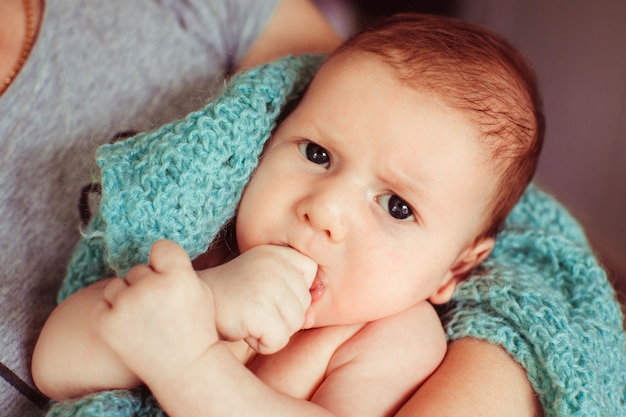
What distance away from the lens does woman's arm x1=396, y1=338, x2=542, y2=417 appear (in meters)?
0.84

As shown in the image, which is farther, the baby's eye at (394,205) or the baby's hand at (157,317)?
the baby's eye at (394,205)

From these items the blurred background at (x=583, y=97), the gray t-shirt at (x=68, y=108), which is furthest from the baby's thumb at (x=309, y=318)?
the blurred background at (x=583, y=97)

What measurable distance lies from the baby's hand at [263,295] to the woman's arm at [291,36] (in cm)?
49

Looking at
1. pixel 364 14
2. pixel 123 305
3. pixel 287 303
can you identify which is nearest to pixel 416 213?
pixel 287 303

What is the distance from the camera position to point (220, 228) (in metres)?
0.93

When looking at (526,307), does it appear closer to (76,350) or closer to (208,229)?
(208,229)

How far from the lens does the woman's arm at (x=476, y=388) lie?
0.84 m

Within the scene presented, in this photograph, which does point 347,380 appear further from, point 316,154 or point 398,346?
point 316,154

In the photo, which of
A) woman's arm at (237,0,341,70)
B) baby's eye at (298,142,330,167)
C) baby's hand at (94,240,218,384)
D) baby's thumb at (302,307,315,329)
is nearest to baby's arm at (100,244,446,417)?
baby's hand at (94,240,218,384)

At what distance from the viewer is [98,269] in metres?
0.98

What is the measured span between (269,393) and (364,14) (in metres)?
2.16

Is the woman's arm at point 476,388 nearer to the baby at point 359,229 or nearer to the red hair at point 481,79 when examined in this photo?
the baby at point 359,229

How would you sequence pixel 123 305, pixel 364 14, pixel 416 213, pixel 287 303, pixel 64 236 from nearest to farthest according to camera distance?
1. pixel 123 305
2. pixel 287 303
3. pixel 416 213
4. pixel 64 236
5. pixel 364 14

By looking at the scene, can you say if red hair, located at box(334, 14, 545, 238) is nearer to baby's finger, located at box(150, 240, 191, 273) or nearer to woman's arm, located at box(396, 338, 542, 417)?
woman's arm, located at box(396, 338, 542, 417)
